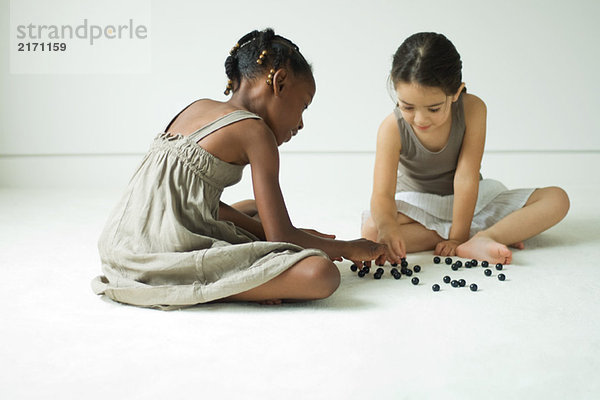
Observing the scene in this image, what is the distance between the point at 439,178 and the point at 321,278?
90 cm

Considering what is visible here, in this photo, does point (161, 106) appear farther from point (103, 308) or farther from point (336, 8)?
point (103, 308)

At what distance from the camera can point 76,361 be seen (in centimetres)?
125

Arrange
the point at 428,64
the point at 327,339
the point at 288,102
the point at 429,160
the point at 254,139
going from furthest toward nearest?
the point at 429,160, the point at 428,64, the point at 288,102, the point at 254,139, the point at 327,339

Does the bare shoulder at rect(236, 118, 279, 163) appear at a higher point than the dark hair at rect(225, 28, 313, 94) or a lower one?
lower

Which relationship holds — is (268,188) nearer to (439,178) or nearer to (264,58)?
(264,58)

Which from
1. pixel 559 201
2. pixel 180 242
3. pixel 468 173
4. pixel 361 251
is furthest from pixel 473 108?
pixel 180 242

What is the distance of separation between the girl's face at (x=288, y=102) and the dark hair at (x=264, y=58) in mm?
27

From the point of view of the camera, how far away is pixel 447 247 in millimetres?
2088

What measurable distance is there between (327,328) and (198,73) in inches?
98.5

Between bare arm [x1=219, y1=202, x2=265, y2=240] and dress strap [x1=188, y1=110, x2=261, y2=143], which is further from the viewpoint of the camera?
bare arm [x1=219, y1=202, x2=265, y2=240]

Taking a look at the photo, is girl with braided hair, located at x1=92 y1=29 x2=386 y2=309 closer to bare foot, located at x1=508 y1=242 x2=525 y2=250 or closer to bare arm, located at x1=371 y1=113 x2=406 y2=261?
bare arm, located at x1=371 y1=113 x2=406 y2=261

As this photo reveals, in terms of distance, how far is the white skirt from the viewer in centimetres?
220

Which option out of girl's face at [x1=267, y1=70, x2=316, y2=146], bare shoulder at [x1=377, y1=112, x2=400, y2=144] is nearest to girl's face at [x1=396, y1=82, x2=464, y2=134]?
bare shoulder at [x1=377, y1=112, x2=400, y2=144]

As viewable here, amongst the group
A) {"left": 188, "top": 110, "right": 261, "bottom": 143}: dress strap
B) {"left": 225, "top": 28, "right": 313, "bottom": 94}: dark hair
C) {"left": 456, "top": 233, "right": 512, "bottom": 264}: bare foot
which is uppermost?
{"left": 225, "top": 28, "right": 313, "bottom": 94}: dark hair
